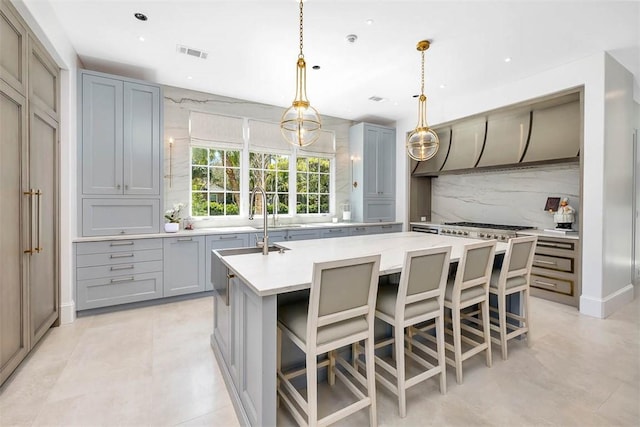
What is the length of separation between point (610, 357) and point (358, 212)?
3.75 m

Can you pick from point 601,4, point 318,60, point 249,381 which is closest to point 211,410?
point 249,381

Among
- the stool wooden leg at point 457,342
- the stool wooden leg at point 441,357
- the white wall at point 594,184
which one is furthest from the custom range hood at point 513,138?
the stool wooden leg at point 441,357

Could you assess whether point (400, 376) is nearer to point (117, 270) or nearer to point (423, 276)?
point (423, 276)

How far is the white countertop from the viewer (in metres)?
1.54

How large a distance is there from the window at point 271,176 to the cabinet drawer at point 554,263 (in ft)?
12.1

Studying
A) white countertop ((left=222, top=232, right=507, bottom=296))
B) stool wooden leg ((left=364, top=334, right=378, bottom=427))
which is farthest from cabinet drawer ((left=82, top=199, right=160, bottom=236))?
stool wooden leg ((left=364, top=334, right=378, bottom=427))

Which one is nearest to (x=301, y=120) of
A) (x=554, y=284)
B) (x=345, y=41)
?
(x=345, y=41)

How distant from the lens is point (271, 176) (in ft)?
16.6

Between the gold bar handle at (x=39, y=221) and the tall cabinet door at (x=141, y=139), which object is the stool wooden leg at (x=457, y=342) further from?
the tall cabinet door at (x=141, y=139)

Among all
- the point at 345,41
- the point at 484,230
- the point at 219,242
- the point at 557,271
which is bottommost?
the point at 557,271

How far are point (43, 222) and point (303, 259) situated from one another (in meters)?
2.36

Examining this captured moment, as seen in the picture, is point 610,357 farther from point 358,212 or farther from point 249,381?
point 358,212

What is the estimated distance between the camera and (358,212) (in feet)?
18.4

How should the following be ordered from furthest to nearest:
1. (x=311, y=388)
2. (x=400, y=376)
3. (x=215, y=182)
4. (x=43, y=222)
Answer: (x=215, y=182), (x=43, y=222), (x=400, y=376), (x=311, y=388)
